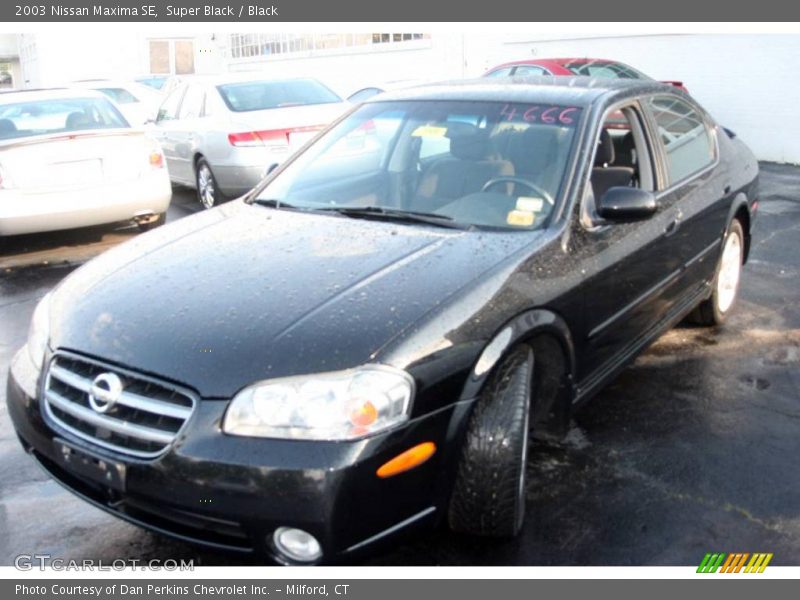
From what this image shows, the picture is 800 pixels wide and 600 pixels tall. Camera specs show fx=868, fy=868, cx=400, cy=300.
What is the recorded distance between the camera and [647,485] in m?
3.62

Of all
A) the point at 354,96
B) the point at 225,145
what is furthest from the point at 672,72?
the point at 225,145

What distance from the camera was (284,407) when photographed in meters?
2.60

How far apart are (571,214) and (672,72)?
1178 centimetres

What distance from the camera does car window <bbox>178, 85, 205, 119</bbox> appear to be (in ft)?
33.5

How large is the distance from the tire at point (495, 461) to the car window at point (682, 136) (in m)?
1.95

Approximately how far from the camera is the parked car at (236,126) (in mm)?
9000

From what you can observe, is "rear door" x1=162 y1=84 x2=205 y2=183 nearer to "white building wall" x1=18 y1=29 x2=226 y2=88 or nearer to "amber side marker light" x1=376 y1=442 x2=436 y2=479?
"amber side marker light" x1=376 y1=442 x2=436 y2=479

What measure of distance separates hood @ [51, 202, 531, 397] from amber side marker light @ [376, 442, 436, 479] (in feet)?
1.04

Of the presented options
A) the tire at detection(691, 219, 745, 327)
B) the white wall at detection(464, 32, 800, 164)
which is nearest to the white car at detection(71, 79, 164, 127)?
the white wall at detection(464, 32, 800, 164)

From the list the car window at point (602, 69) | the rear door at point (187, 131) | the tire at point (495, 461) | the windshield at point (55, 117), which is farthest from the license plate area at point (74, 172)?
the car window at point (602, 69)

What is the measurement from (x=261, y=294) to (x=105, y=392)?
2.00ft

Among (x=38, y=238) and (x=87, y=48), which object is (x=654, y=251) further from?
(x=87, y=48)

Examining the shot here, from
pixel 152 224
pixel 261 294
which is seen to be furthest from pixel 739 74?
pixel 261 294

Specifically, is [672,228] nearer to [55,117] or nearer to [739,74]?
[55,117]
